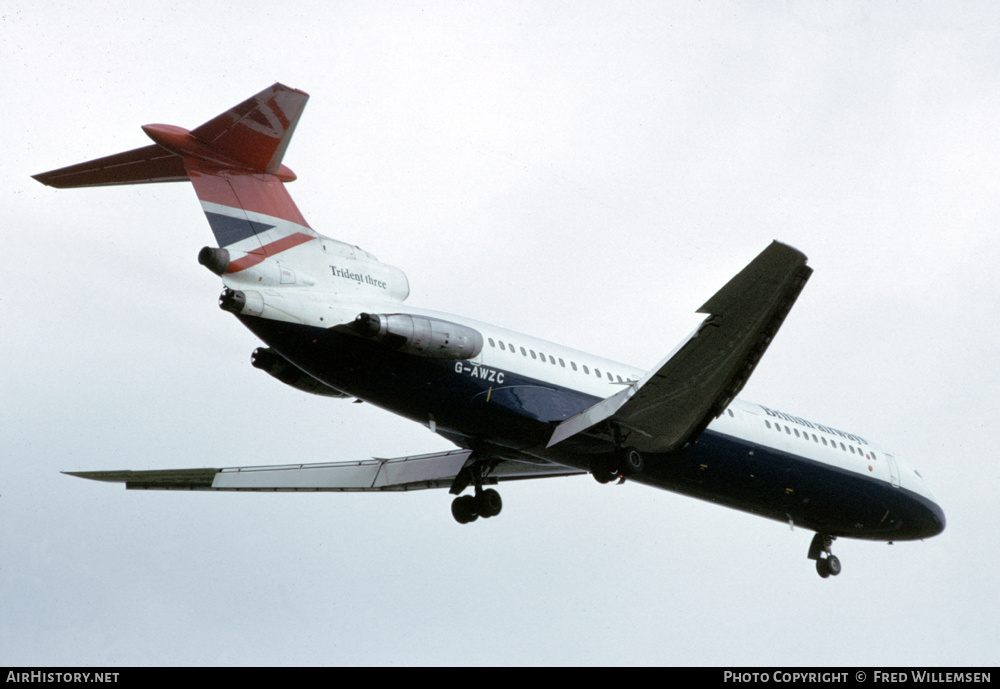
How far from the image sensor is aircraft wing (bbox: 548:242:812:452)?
18.9 meters

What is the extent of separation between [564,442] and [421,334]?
4.11 metres

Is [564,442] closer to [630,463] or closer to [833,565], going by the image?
[630,463]

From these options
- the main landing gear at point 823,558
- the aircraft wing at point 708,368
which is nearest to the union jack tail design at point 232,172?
the aircraft wing at point 708,368

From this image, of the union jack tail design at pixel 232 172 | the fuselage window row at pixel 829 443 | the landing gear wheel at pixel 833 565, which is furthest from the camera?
the landing gear wheel at pixel 833 565

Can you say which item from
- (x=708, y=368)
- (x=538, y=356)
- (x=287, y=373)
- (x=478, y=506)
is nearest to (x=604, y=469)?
(x=538, y=356)

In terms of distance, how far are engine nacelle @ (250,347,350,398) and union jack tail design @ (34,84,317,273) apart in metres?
2.09

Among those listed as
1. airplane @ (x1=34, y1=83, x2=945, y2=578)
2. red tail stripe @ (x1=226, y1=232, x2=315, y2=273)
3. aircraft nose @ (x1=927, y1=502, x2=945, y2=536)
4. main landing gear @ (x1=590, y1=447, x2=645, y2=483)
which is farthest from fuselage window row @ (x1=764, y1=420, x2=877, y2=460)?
red tail stripe @ (x1=226, y1=232, x2=315, y2=273)

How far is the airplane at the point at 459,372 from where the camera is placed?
18656 millimetres

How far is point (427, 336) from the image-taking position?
19516 millimetres

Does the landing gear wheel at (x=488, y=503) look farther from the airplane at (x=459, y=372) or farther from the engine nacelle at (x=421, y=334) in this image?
the engine nacelle at (x=421, y=334)

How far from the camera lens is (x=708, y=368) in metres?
21.0

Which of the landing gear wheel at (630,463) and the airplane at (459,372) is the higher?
the airplane at (459,372)

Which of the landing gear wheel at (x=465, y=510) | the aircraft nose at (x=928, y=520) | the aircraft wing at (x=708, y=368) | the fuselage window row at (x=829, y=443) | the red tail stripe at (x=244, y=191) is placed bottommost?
the landing gear wheel at (x=465, y=510)

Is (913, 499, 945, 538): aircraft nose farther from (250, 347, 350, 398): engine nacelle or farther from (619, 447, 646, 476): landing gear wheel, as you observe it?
(250, 347, 350, 398): engine nacelle
